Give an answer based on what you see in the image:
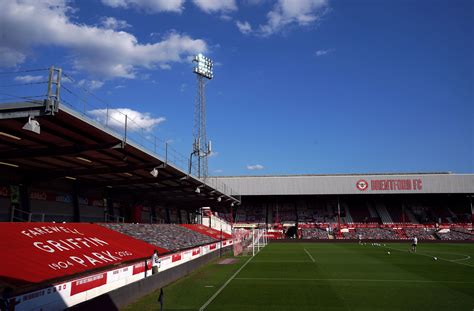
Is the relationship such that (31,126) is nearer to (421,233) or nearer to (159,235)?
(159,235)

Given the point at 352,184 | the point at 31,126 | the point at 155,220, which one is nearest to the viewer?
the point at 31,126

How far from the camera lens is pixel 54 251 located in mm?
16562

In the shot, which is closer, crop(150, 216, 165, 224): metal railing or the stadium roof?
the stadium roof

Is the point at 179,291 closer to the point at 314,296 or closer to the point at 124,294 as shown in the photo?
the point at 124,294

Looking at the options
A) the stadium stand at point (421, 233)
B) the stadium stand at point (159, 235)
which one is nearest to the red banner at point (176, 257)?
the stadium stand at point (159, 235)

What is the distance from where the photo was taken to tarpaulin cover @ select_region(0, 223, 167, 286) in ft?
43.6

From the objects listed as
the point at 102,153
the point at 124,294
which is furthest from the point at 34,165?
the point at 124,294

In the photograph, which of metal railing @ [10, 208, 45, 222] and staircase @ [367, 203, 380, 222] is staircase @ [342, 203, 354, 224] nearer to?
staircase @ [367, 203, 380, 222]

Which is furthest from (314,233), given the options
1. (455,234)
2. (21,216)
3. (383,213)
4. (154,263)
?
(154,263)

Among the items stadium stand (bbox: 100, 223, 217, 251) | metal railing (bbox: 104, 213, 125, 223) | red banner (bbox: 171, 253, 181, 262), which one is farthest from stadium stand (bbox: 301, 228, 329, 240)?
red banner (bbox: 171, 253, 181, 262)

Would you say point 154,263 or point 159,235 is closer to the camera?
point 154,263

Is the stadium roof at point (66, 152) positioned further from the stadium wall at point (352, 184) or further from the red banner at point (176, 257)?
the stadium wall at point (352, 184)

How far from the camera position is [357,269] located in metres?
25.5

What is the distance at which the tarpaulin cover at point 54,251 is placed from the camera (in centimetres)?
1329
